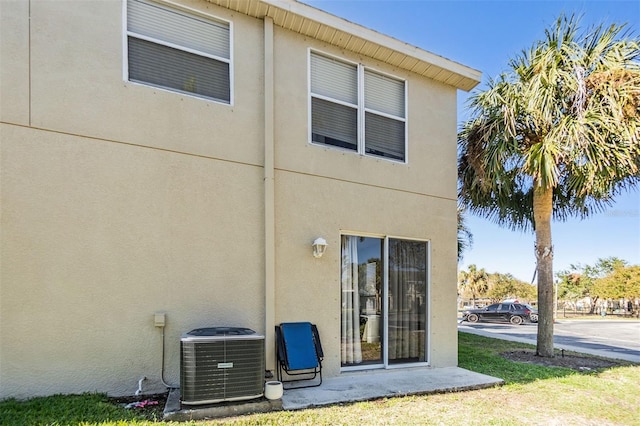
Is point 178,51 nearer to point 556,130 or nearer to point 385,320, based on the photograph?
point 385,320

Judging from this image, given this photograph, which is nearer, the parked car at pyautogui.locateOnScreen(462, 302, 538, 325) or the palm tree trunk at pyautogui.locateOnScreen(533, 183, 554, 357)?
the palm tree trunk at pyautogui.locateOnScreen(533, 183, 554, 357)

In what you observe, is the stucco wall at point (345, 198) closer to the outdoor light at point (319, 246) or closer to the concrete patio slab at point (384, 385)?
the outdoor light at point (319, 246)

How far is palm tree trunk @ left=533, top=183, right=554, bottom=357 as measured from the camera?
8359mm

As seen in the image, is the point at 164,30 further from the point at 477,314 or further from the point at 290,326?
the point at 477,314

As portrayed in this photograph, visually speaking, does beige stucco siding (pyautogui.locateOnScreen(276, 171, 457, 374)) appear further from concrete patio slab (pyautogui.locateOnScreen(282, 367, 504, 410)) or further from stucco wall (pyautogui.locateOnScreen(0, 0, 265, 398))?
stucco wall (pyautogui.locateOnScreen(0, 0, 265, 398))

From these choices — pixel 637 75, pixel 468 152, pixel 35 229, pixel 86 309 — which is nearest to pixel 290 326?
pixel 86 309

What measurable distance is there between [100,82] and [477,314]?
22104 millimetres

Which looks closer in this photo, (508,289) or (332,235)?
(332,235)

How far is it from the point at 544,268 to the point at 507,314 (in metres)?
14.3

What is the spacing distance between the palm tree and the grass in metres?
2.67

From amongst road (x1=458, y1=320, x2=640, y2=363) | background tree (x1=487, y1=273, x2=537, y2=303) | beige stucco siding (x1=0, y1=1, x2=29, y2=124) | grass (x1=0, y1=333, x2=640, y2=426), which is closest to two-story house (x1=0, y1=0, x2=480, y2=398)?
beige stucco siding (x1=0, y1=1, x2=29, y2=124)

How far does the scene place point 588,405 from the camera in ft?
16.4

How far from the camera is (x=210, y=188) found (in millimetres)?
5125

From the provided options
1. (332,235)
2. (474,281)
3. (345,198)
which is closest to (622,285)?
(474,281)
